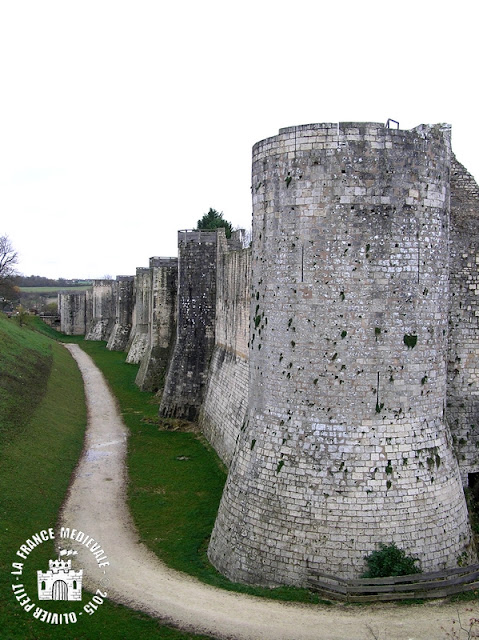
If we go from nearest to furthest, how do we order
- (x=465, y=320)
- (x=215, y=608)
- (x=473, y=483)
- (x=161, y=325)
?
(x=215, y=608)
(x=465, y=320)
(x=473, y=483)
(x=161, y=325)

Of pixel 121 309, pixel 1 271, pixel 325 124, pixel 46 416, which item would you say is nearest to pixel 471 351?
pixel 325 124

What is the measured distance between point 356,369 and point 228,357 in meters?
11.6

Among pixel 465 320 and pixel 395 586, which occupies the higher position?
pixel 465 320

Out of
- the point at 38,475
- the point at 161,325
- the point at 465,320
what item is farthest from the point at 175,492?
the point at 161,325

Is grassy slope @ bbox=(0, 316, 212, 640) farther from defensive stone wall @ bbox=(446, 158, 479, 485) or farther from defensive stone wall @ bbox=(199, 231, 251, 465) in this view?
defensive stone wall @ bbox=(446, 158, 479, 485)

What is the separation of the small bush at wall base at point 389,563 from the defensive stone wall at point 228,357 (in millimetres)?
8210

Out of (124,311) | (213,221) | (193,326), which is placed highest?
(213,221)

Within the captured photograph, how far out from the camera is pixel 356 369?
10.4 metres

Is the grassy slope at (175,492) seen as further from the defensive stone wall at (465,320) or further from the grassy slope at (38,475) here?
the defensive stone wall at (465,320)

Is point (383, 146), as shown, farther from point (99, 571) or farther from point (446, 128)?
point (99, 571)

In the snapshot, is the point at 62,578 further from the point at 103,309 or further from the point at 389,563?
the point at 103,309

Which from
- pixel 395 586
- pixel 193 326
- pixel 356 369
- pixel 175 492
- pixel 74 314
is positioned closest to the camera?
pixel 395 586

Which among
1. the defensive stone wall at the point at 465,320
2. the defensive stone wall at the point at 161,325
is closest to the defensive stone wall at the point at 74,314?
the defensive stone wall at the point at 161,325

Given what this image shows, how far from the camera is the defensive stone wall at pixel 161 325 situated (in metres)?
31.9
